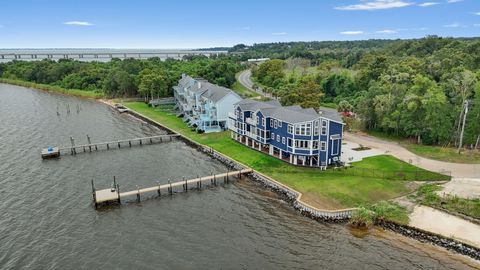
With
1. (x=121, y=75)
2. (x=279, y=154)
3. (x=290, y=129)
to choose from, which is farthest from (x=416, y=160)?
(x=121, y=75)

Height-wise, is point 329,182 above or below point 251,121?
below

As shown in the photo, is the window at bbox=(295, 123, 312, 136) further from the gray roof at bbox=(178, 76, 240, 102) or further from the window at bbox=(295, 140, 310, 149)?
the gray roof at bbox=(178, 76, 240, 102)

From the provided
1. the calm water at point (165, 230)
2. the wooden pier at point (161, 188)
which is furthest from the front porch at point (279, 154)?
the calm water at point (165, 230)

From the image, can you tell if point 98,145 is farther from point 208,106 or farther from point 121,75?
point 121,75

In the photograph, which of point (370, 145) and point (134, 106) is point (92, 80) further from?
point (370, 145)

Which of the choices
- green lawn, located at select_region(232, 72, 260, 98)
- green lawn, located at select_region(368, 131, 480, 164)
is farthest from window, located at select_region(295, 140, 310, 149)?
green lawn, located at select_region(232, 72, 260, 98)
